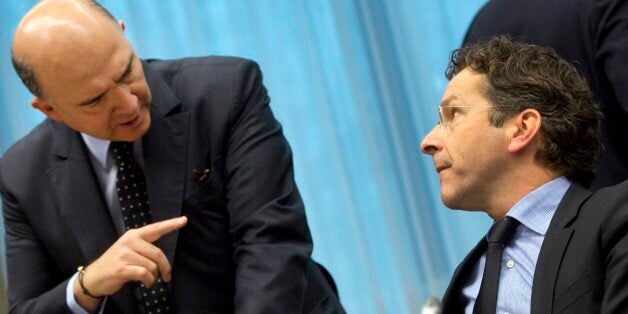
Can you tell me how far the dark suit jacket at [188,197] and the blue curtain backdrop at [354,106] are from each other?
1407mm

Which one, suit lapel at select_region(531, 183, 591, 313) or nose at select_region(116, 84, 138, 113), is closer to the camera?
suit lapel at select_region(531, 183, 591, 313)

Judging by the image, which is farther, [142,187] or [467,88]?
[142,187]

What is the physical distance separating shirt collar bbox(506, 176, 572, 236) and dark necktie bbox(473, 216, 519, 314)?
0.02 meters

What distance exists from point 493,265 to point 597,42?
0.67 metres

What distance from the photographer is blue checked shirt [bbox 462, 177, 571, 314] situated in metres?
1.84

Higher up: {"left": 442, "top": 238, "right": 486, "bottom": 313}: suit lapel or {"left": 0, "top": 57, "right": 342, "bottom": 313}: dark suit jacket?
{"left": 0, "top": 57, "right": 342, "bottom": 313}: dark suit jacket

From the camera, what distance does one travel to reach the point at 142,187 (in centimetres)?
241

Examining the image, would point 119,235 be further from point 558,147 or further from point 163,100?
point 558,147

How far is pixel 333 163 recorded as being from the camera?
3.94 metres

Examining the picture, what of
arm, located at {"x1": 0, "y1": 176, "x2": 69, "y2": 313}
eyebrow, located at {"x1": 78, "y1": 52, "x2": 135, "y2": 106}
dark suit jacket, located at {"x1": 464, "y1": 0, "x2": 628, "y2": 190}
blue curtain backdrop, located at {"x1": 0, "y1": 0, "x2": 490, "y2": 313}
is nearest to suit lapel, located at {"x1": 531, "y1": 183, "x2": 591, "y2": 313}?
dark suit jacket, located at {"x1": 464, "y1": 0, "x2": 628, "y2": 190}

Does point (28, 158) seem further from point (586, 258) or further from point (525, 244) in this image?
point (586, 258)

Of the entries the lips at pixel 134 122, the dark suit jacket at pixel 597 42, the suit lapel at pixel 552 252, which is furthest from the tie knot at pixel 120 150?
the suit lapel at pixel 552 252

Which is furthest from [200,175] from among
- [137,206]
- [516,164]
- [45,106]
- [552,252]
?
[552,252]

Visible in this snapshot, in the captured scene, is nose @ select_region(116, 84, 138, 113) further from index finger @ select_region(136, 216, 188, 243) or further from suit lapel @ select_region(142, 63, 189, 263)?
index finger @ select_region(136, 216, 188, 243)
